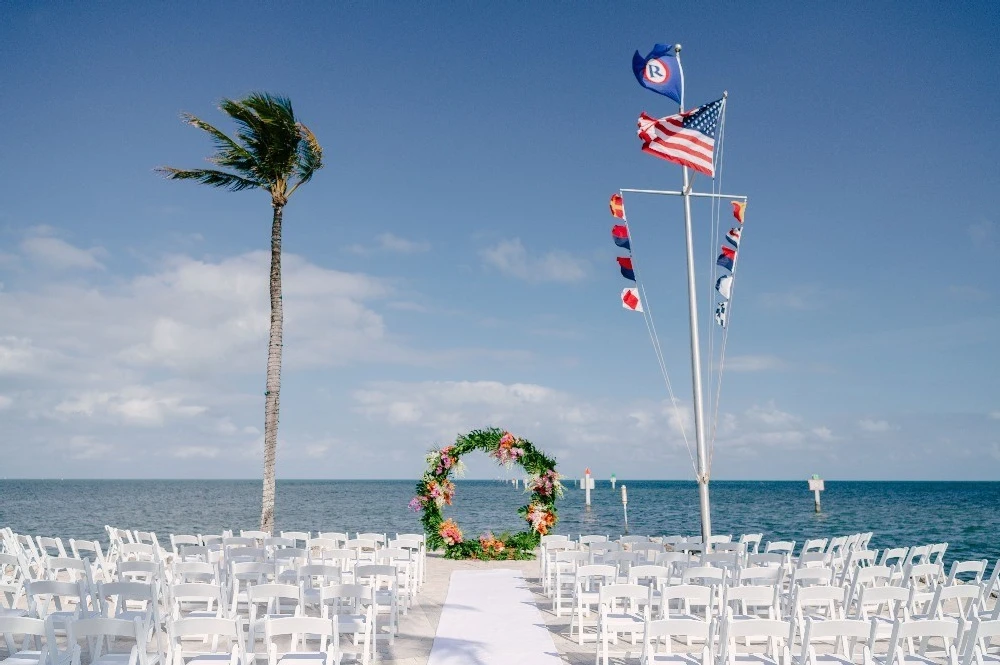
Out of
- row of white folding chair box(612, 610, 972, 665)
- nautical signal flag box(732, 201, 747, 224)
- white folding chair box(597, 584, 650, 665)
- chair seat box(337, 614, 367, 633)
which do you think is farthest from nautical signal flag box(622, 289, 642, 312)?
chair seat box(337, 614, 367, 633)

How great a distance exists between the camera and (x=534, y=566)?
1581cm

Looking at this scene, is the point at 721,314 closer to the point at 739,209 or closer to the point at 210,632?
the point at 739,209

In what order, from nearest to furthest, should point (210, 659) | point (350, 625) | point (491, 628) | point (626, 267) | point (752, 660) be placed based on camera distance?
1. point (210, 659)
2. point (752, 660)
3. point (350, 625)
4. point (491, 628)
5. point (626, 267)

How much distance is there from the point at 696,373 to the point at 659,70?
5549 millimetres

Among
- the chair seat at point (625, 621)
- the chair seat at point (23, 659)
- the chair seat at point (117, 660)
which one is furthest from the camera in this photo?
the chair seat at point (625, 621)

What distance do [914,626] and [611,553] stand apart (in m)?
5.72

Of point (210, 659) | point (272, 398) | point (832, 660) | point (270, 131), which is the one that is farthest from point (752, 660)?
point (270, 131)

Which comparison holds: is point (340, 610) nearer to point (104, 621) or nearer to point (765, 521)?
point (104, 621)

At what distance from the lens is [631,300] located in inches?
527

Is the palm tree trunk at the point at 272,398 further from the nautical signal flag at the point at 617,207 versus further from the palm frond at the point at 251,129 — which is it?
the nautical signal flag at the point at 617,207

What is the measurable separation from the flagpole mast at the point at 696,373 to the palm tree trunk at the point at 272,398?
9.02 meters

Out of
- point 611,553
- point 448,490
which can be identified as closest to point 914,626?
point 611,553

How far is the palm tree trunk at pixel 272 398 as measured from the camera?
1664 centimetres

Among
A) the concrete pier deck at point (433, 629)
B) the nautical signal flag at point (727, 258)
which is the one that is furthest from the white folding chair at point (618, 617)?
the nautical signal flag at point (727, 258)
